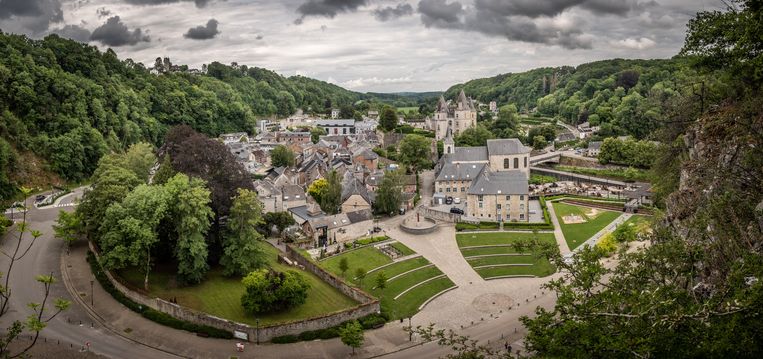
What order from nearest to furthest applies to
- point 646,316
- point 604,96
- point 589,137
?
1. point 646,316
2. point 589,137
3. point 604,96

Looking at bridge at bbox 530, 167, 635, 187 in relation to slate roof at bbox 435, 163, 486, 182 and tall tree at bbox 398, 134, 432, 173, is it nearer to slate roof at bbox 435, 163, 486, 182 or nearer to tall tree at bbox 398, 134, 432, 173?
tall tree at bbox 398, 134, 432, 173

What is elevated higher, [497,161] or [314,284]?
[497,161]

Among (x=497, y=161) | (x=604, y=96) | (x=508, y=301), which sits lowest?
(x=508, y=301)

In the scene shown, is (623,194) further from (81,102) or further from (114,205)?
(81,102)

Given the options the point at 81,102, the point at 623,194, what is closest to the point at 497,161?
the point at 623,194

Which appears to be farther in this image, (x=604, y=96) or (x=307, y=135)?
(x=604, y=96)

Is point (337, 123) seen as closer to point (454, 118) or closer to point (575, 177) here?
point (454, 118)

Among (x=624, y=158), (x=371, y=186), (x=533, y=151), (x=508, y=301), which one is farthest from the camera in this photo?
(x=533, y=151)
